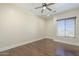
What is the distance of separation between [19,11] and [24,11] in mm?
97

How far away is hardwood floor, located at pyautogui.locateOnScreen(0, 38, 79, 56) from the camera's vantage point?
1699 millimetres

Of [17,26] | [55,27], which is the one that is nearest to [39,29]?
[55,27]

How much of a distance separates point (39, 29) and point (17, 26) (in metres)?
0.45

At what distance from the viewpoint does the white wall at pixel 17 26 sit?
66.2 inches

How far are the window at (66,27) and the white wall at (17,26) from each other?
0.35 m

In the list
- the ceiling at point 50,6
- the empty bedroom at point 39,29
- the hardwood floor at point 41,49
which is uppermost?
the ceiling at point 50,6

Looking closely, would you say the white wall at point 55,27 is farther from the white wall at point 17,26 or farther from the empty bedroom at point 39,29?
the white wall at point 17,26

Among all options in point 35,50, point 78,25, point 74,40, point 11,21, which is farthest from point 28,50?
point 78,25

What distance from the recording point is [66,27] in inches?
69.4

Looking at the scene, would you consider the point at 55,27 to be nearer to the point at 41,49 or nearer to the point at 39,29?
the point at 39,29

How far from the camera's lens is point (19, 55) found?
171 centimetres

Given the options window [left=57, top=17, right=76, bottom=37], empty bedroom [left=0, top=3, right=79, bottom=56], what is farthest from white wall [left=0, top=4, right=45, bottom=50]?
window [left=57, top=17, right=76, bottom=37]

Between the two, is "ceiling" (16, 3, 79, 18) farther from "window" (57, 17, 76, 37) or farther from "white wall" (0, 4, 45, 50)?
"window" (57, 17, 76, 37)

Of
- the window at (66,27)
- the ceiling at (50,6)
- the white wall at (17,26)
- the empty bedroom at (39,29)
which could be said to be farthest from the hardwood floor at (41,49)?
the ceiling at (50,6)
